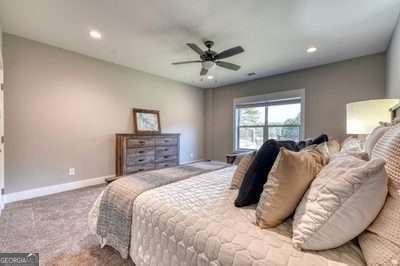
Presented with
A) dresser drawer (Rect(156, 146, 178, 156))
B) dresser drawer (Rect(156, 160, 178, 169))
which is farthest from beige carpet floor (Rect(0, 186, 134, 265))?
dresser drawer (Rect(156, 146, 178, 156))

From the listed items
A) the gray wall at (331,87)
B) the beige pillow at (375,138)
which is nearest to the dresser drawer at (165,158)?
the gray wall at (331,87)

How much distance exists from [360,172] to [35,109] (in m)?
4.14

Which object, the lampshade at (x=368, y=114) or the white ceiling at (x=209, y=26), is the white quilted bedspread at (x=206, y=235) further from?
the white ceiling at (x=209, y=26)

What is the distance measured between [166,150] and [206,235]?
12.4 ft

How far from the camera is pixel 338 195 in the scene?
0.74 meters

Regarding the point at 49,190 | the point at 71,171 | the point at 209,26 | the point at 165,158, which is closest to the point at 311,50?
the point at 209,26

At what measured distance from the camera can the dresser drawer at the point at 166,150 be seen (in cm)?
448

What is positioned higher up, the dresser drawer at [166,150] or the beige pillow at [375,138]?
the beige pillow at [375,138]

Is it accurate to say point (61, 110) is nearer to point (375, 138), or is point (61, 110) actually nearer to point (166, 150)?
point (166, 150)

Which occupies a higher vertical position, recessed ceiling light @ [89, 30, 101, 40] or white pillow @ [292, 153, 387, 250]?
recessed ceiling light @ [89, 30, 101, 40]

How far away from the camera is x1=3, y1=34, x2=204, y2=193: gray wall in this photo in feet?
9.70

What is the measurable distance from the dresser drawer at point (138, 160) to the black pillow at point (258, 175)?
10.6 ft

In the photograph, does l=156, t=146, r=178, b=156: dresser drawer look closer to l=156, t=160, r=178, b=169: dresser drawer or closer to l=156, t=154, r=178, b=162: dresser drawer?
l=156, t=154, r=178, b=162: dresser drawer

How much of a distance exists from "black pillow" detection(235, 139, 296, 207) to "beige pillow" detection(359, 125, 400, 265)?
0.50 meters
